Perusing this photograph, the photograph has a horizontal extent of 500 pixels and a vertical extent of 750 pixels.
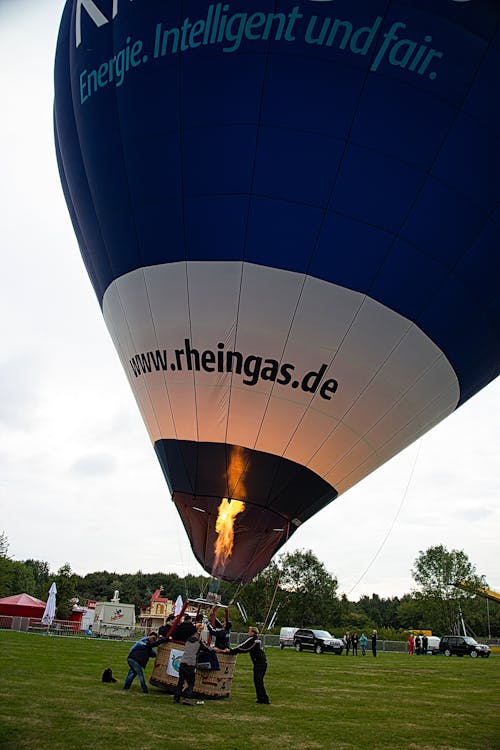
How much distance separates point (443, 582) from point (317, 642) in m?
29.3

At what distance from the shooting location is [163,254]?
8.66 m

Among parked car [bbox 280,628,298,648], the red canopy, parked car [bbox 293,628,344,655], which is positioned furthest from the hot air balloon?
the red canopy

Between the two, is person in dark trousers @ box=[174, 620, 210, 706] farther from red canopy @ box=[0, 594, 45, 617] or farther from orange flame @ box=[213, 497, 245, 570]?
red canopy @ box=[0, 594, 45, 617]

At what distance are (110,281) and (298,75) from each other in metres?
3.80

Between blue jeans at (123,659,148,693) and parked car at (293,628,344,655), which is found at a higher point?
parked car at (293,628,344,655)

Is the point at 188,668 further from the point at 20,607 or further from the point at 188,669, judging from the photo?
the point at 20,607

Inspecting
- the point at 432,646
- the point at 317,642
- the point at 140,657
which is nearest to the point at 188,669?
the point at 140,657

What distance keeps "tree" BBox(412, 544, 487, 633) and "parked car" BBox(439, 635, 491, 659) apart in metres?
21.5

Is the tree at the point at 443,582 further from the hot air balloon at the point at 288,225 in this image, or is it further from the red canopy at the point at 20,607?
the hot air balloon at the point at 288,225

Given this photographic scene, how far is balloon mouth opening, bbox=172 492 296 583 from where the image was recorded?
8508mm

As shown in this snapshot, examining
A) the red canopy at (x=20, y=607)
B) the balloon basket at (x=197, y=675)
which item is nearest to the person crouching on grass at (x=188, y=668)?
the balloon basket at (x=197, y=675)

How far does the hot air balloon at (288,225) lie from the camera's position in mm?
7734

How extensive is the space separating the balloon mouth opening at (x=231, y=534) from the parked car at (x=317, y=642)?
18434 millimetres

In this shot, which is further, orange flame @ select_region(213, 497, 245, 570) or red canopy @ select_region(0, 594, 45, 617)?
red canopy @ select_region(0, 594, 45, 617)
